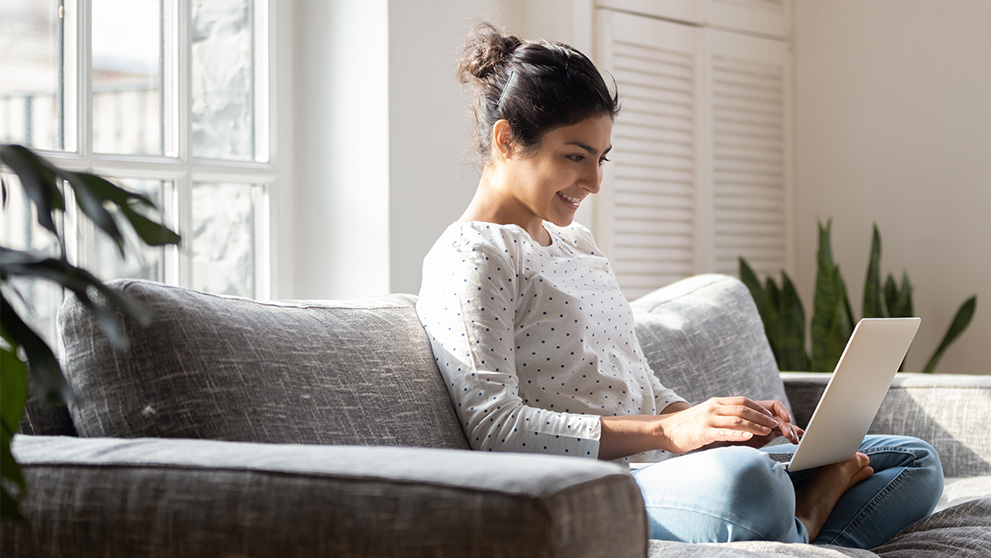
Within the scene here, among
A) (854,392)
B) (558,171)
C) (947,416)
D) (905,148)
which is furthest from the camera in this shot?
(905,148)

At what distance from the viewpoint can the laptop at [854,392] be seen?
1.36 meters

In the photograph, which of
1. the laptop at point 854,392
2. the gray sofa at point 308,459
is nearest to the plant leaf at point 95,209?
the gray sofa at point 308,459

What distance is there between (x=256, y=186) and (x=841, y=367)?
62.7 inches

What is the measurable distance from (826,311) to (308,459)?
266 cm

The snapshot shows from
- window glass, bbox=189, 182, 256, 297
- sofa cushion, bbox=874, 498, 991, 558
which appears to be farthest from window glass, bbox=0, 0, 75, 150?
sofa cushion, bbox=874, 498, 991, 558

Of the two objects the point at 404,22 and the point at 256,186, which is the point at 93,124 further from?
the point at 404,22

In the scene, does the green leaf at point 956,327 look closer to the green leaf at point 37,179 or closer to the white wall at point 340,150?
the white wall at point 340,150

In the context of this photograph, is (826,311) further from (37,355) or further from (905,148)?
(37,355)

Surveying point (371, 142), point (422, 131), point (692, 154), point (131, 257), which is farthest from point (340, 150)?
A: point (692, 154)

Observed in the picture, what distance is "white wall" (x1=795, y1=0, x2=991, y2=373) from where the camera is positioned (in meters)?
3.37

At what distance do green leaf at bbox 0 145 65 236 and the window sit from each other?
1319 mm

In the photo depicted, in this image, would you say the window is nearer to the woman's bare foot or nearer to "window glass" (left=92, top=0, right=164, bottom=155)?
"window glass" (left=92, top=0, right=164, bottom=155)

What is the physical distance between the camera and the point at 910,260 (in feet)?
11.5

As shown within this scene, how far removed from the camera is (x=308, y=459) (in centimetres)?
87
